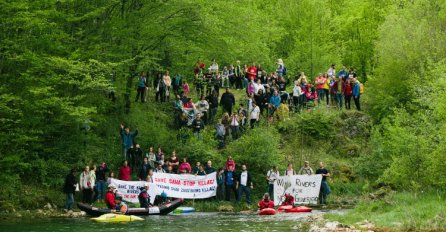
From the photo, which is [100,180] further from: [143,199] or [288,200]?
[288,200]

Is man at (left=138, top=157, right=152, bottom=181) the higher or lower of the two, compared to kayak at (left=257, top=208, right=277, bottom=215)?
higher

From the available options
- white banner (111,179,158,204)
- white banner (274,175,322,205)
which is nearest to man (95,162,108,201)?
white banner (111,179,158,204)

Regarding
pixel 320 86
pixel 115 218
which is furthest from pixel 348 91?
pixel 115 218

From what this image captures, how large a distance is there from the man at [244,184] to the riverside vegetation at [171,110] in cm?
161

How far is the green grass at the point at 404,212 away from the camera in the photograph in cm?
2227

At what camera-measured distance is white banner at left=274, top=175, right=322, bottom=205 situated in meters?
37.5

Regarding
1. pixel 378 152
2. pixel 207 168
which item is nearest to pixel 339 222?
pixel 207 168

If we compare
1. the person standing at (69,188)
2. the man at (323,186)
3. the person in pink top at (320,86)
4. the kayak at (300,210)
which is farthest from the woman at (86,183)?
the person in pink top at (320,86)

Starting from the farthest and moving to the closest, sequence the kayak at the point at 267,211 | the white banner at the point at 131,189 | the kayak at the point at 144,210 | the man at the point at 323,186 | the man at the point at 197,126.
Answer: the man at the point at 197,126, the man at the point at 323,186, the white banner at the point at 131,189, the kayak at the point at 267,211, the kayak at the point at 144,210

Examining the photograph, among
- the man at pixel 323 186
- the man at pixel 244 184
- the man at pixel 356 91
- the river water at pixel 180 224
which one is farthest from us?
the man at pixel 356 91

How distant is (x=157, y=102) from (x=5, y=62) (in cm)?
1096

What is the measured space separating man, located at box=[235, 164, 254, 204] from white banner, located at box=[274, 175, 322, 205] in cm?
118

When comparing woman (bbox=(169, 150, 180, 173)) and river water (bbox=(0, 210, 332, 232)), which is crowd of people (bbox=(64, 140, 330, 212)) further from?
river water (bbox=(0, 210, 332, 232))

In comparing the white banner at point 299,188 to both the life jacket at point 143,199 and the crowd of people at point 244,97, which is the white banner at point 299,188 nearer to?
the crowd of people at point 244,97
